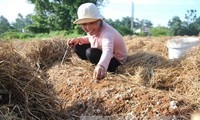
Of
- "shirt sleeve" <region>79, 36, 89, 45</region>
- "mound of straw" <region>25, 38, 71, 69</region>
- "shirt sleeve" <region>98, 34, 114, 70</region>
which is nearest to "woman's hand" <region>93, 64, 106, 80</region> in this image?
"shirt sleeve" <region>98, 34, 114, 70</region>

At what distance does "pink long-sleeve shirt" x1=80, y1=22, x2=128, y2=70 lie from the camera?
3338 millimetres

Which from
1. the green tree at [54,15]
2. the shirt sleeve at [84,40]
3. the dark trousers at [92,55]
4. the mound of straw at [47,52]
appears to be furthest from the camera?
the green tree at [54,15]

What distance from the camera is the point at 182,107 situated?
2.70 metres

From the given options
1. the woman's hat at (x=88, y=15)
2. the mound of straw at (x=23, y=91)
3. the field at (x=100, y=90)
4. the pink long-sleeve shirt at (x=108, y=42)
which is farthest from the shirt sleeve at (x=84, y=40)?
the mound of straw at (x=23, y=91)

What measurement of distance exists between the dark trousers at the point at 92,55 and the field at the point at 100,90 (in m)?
0.11

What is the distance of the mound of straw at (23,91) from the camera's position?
7.84 feet

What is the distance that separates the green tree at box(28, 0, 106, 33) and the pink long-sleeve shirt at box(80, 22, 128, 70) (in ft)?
77.7

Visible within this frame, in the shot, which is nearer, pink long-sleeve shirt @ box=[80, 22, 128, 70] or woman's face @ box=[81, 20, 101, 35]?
pink long-sleeve shirt @ box=[80, 22, 128, 70]

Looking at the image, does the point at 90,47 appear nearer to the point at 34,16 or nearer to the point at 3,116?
the point at 3,116

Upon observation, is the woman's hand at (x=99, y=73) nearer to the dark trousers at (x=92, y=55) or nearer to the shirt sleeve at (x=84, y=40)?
the dark trousers at (x=92, y=55)

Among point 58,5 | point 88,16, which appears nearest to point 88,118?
point 88,16

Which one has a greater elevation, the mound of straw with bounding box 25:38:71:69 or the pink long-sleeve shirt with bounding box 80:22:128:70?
the pink long-sleeve shirt with bounding box 80:22:128:70

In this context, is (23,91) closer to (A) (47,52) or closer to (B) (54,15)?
(A) (47,52)

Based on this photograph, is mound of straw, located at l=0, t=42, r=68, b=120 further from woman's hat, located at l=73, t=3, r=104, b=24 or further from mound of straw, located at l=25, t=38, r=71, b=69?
mound of straw, located at l=25, t=38, r=71, b=69
